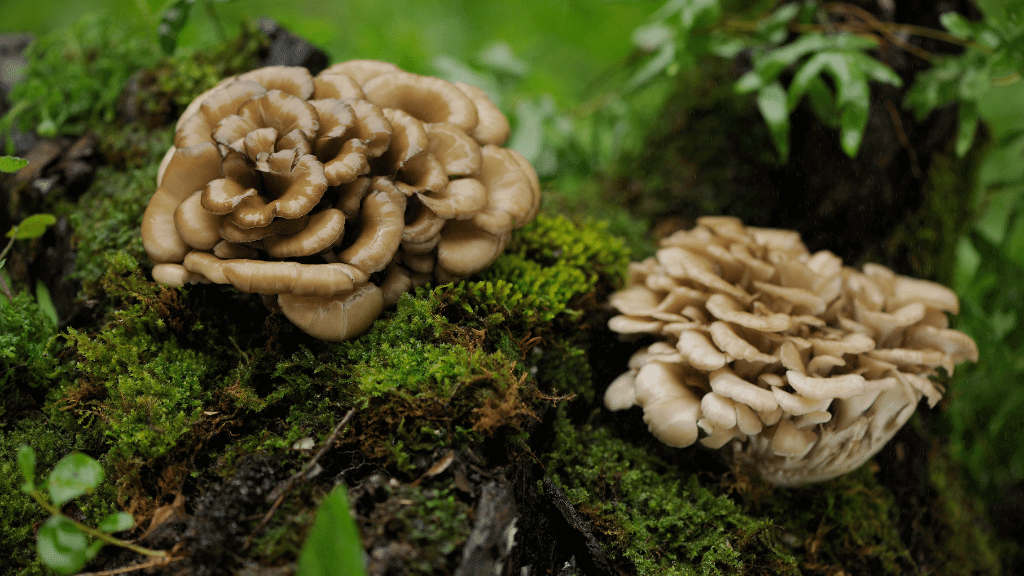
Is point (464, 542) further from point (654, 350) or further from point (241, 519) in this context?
point (654, 350)

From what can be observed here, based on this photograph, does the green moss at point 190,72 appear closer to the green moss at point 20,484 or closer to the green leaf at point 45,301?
the green leaf at point 45,301

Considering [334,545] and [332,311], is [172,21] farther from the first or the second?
[334,545]

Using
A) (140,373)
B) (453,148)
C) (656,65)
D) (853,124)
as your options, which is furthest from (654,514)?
(656,65)

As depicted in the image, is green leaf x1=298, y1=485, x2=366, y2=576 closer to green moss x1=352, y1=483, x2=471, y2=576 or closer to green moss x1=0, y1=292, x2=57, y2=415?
green moss x1=352, y1=483, x2=471, y2=576

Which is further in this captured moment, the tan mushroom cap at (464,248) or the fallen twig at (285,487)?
the tan mushroom cap at (464,248)

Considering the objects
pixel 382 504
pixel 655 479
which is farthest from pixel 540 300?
pixel 382 504

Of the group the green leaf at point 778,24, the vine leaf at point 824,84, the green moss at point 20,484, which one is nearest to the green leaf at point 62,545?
the green moss at point 20,484
